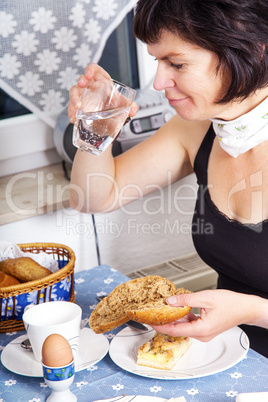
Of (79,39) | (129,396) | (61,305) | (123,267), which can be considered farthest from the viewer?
(123,267)

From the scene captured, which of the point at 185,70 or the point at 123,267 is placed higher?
the point at 185,70

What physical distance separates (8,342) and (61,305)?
0.19 metres

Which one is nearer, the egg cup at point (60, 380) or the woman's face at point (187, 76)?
the egg cup at point (60, 380)

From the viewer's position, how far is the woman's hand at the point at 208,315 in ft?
2.75

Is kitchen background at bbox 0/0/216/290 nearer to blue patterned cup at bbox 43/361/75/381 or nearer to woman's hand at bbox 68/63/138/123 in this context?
woman's hand at bbox 68/63/138/123

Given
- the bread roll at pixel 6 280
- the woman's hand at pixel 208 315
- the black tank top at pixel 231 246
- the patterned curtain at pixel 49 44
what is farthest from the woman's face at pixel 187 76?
the patterned curtain at pixel 49 44

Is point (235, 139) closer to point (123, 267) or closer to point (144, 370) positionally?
point (144, 370)

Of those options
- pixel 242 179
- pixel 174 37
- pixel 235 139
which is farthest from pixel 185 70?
pixel 242 179

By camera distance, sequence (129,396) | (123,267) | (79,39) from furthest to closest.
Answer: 1. (123,267)
2. (79,39)
3. (129,396)

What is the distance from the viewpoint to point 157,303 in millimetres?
885

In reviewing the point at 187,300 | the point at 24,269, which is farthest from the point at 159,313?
the point at 24,269

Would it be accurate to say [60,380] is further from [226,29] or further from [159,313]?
[226,29]

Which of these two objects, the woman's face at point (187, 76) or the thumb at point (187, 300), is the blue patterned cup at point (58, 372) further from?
the woman's face at point (187, 76)

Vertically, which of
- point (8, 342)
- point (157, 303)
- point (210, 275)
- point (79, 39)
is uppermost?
point (79, 39)
